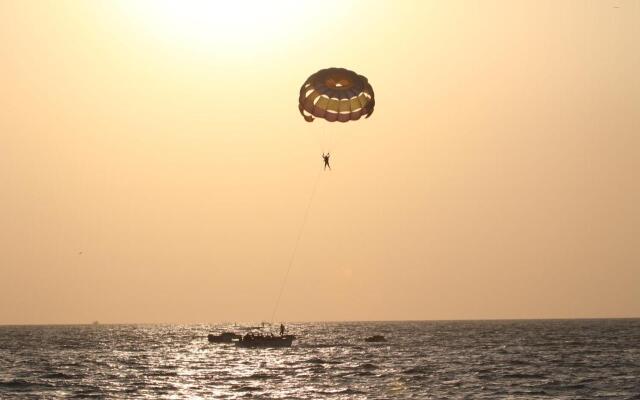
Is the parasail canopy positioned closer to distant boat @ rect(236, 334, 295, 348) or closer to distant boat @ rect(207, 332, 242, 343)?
distant boat @ rect(236, 334, 295, 348)

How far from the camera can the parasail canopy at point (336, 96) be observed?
5581 cm

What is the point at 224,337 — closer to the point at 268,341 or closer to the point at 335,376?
the point at 268,341

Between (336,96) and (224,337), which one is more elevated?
(336,96)

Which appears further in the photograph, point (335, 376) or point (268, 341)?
point (268, 341)

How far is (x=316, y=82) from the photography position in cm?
5616

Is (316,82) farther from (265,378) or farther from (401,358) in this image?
(401,358)

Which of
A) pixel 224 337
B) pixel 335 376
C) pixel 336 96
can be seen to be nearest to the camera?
pixel 336 96

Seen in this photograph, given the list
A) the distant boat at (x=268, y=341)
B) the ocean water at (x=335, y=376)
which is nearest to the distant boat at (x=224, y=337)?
the distant boat at (x=268, y=341)

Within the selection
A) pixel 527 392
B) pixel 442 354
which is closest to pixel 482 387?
pixel 527 392

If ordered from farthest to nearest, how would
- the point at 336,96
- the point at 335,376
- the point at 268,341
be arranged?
the point at 268,341
the point at 335,376
the point at 336,96

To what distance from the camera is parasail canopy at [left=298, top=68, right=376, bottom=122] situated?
5581cm

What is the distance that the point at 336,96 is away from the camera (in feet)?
184

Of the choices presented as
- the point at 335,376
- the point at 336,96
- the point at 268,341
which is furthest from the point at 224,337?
the point at 336,96

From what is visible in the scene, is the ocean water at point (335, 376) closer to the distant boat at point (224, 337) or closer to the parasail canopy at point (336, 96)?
the parasail canopy at point (336, 96)
